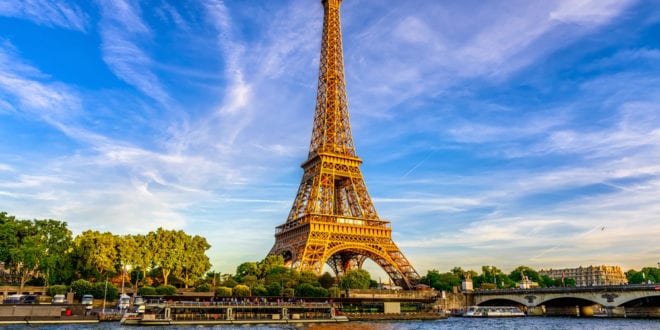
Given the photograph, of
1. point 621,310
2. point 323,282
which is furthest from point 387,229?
point 621,310

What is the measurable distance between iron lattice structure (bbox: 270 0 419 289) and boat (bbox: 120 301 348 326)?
1412 cm

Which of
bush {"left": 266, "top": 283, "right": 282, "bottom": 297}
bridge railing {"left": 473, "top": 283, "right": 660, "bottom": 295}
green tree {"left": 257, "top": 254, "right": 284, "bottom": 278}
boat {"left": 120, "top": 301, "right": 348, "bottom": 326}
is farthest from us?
green tree {"left": 257, "top": 254, "right": 284, "bottom": 278}

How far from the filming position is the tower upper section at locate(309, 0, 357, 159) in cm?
9750

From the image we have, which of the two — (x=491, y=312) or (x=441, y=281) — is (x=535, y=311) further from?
(x=441, y=281)

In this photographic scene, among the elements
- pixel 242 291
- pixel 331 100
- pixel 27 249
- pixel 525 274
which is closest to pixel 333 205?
pixel 331 100

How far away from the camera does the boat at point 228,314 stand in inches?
2218

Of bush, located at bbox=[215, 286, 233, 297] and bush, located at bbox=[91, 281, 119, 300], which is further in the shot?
A: bush, located at bbox=[215, 286, 233, 297]

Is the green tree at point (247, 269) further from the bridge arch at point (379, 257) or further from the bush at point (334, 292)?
the bush at point (334, 292)

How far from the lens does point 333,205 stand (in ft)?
313

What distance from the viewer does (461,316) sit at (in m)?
90.8

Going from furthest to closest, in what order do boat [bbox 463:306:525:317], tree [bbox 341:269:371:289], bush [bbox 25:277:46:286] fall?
boat [bbox 463:306:525:317] → tree [bbox 341:269:371:289] → bush [bbox 25:277:46:286]

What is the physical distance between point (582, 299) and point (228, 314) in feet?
202

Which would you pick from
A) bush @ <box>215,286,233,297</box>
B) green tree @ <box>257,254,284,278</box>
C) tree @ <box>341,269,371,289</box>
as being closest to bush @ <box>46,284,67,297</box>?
bush @ <box>215,286,233,297</box>

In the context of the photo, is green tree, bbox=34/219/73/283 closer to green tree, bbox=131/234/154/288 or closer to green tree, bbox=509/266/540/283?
green tree, bbox=131/234/154/288
